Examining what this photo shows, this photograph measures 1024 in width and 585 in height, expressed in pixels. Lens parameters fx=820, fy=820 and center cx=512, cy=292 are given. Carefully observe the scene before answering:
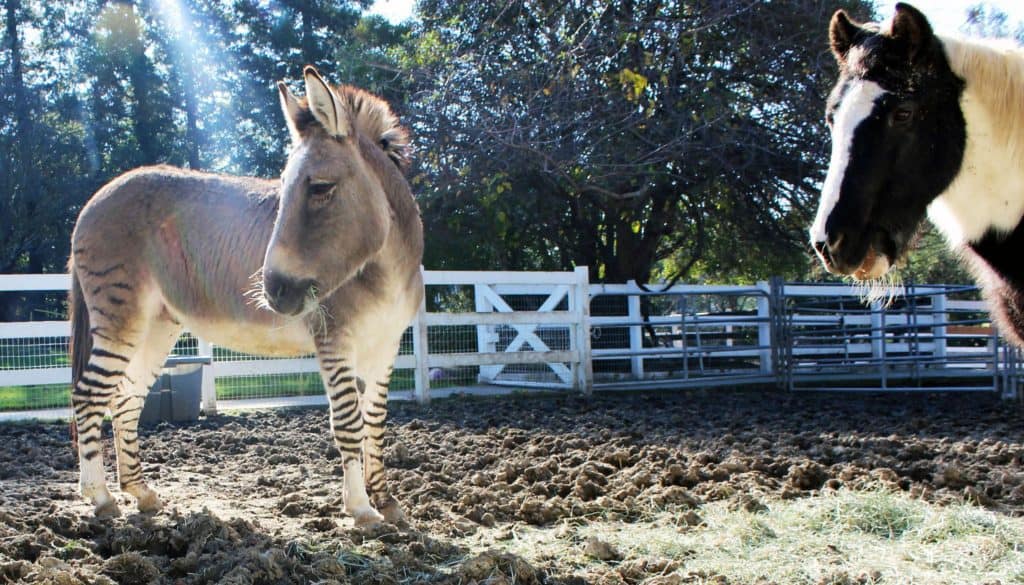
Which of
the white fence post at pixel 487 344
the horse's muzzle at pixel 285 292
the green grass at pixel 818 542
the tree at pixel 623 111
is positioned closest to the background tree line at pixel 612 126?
the tree at pixel 623 111

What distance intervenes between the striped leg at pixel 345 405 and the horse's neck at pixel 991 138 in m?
2.95

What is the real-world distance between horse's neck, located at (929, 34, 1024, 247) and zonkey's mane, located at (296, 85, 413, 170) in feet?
9.44

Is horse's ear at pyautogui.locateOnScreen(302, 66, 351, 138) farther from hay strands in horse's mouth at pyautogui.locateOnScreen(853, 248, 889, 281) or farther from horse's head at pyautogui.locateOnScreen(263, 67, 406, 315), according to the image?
hay strands in horse's mouth at pyautogui.locateOnScreen(853, 248, 889, 281)

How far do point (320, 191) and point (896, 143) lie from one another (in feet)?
8.38

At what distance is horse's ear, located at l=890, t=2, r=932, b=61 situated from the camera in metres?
2.45

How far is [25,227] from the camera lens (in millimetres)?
22375

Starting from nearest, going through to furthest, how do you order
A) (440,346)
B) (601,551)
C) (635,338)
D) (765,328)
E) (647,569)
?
1. (647,569)
2. (601,551)
3. (440,346)
4. (635,338)
5. (765,328)

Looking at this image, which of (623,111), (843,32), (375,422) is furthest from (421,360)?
(843,32)

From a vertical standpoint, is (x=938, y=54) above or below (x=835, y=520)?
above

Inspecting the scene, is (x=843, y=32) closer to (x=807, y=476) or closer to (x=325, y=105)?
(x=325, y=105)

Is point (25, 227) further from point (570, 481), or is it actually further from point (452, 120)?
point (570, 481)

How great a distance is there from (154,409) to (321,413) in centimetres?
164

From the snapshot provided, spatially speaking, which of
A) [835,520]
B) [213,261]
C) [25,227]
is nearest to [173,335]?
[213,261]

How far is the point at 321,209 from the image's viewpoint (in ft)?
13.0
